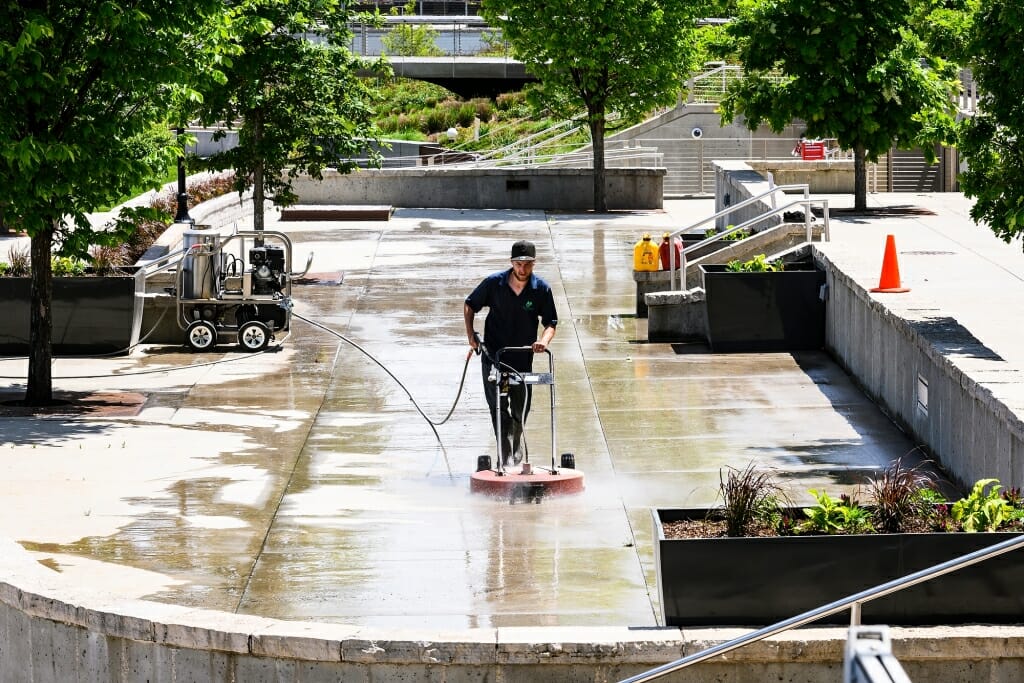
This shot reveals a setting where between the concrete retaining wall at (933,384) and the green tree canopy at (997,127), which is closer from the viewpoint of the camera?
the concrete retaining wall at (933,384)

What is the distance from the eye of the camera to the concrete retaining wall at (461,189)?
3691cm

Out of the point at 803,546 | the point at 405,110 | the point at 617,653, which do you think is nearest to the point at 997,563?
the point at 803,546

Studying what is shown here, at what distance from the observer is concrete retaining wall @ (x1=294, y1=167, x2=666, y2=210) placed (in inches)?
1453

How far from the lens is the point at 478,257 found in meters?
27.3

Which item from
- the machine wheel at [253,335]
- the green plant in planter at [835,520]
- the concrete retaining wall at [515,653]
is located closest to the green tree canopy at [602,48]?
the machine wheel at [253,335]

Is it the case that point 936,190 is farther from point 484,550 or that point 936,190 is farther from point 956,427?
point 484,550

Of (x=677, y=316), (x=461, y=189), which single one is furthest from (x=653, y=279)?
(x=461, y=189)

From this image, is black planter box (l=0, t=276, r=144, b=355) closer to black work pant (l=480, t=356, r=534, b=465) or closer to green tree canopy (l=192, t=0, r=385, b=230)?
green tree canopy (l=192, t=0, r=385, b=230)

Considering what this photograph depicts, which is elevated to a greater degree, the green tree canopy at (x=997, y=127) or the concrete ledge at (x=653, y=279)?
the green tree canopy at (x=997, y=127)

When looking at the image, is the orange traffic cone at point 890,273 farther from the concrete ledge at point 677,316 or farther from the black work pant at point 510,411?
the black work pant at point 510,411

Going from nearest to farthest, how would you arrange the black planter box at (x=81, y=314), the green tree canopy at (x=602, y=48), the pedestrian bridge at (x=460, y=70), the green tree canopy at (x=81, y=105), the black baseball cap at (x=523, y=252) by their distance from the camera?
the black baseball cap at (x=523, y=252)
the green tree canopy at (x=81, y=105)
the black planter box at (x=81, y=314)
the green tree canopy at (x=602, y=48)
the pedestrian bridge at (x=460, y=70)

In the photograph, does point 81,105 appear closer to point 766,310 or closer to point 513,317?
point 513,317

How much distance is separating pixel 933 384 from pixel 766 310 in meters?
5.45

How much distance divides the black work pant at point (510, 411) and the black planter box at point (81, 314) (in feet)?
24.3
